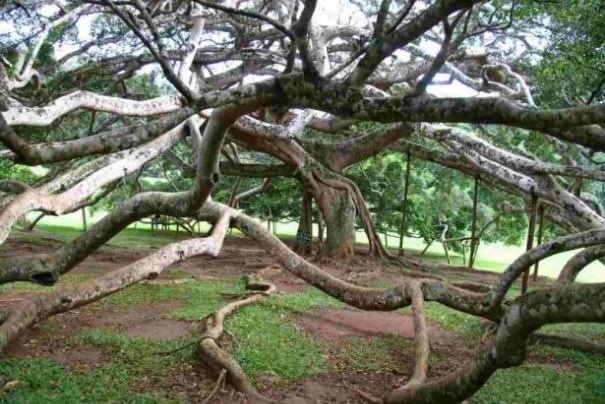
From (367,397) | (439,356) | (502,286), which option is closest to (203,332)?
(367,397)

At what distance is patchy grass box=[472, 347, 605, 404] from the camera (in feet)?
17.2

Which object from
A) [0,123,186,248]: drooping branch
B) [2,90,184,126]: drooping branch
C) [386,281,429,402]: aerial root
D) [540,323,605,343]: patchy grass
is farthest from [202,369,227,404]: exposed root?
[540,323,605,343]: patchy grass

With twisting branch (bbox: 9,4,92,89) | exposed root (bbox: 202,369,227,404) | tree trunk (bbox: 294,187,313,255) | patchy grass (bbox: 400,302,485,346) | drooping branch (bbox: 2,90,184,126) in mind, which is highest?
twisting branch (bbox: 9,4,92,89)

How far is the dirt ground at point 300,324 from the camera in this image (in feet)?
17.2

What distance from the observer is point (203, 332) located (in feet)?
20.6

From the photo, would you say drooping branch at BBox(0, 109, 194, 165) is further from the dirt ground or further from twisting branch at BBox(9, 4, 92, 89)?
twisting branch at BBox(9, 4, 92, 89)

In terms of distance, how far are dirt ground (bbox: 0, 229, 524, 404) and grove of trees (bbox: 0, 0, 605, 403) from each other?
0.51 meters

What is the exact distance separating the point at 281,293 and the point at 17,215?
4.28 meters

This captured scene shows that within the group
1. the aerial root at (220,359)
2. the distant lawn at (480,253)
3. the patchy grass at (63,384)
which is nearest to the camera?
the patchy grass at (63,384)

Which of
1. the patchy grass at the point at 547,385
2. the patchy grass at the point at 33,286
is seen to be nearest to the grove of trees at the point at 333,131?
the patchy grass at the point at 547,385

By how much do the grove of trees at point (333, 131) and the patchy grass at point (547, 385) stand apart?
0.66 meters

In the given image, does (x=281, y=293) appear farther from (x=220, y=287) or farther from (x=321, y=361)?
(x=321, y=361)

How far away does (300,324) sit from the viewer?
745 centimetres

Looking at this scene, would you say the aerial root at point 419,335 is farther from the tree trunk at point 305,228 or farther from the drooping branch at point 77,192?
the tree trunk at point 305,228
